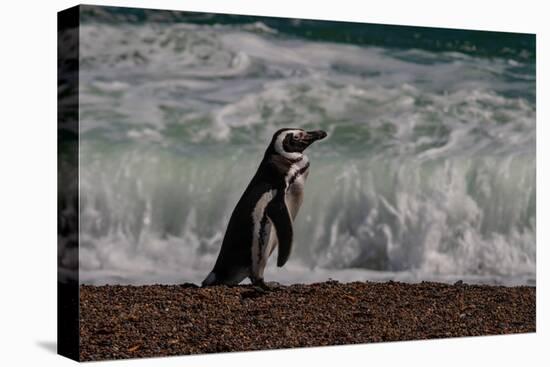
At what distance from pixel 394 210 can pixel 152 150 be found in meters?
2.71

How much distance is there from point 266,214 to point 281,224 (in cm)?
18

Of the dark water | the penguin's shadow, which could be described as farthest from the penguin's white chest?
the penguin's shadow

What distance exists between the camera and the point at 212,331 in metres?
12.2

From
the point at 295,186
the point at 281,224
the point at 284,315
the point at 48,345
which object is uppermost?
the point at 295,186

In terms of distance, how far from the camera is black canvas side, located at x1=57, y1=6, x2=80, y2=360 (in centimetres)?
1180

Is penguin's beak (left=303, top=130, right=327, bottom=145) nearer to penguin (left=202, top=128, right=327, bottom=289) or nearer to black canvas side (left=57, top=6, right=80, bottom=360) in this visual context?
penguin (left=202, top=128, right=327, bottom=289)

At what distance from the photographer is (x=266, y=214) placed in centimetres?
1270

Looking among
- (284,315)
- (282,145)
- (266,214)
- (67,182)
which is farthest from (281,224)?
(67,182)

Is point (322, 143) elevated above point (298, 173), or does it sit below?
above

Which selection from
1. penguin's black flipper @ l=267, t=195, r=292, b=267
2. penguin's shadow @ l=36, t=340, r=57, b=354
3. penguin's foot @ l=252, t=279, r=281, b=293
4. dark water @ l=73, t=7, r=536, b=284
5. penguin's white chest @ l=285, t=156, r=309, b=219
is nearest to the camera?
dark water @ l=73, t=7, r=536, b=284

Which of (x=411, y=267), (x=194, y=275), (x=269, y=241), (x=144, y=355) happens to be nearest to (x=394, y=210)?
(x=411, y=267)

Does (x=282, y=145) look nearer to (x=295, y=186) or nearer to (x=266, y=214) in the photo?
(x=295, y=186)

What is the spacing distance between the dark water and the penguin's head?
3.4 inches

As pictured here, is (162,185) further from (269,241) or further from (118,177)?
(269,241)
